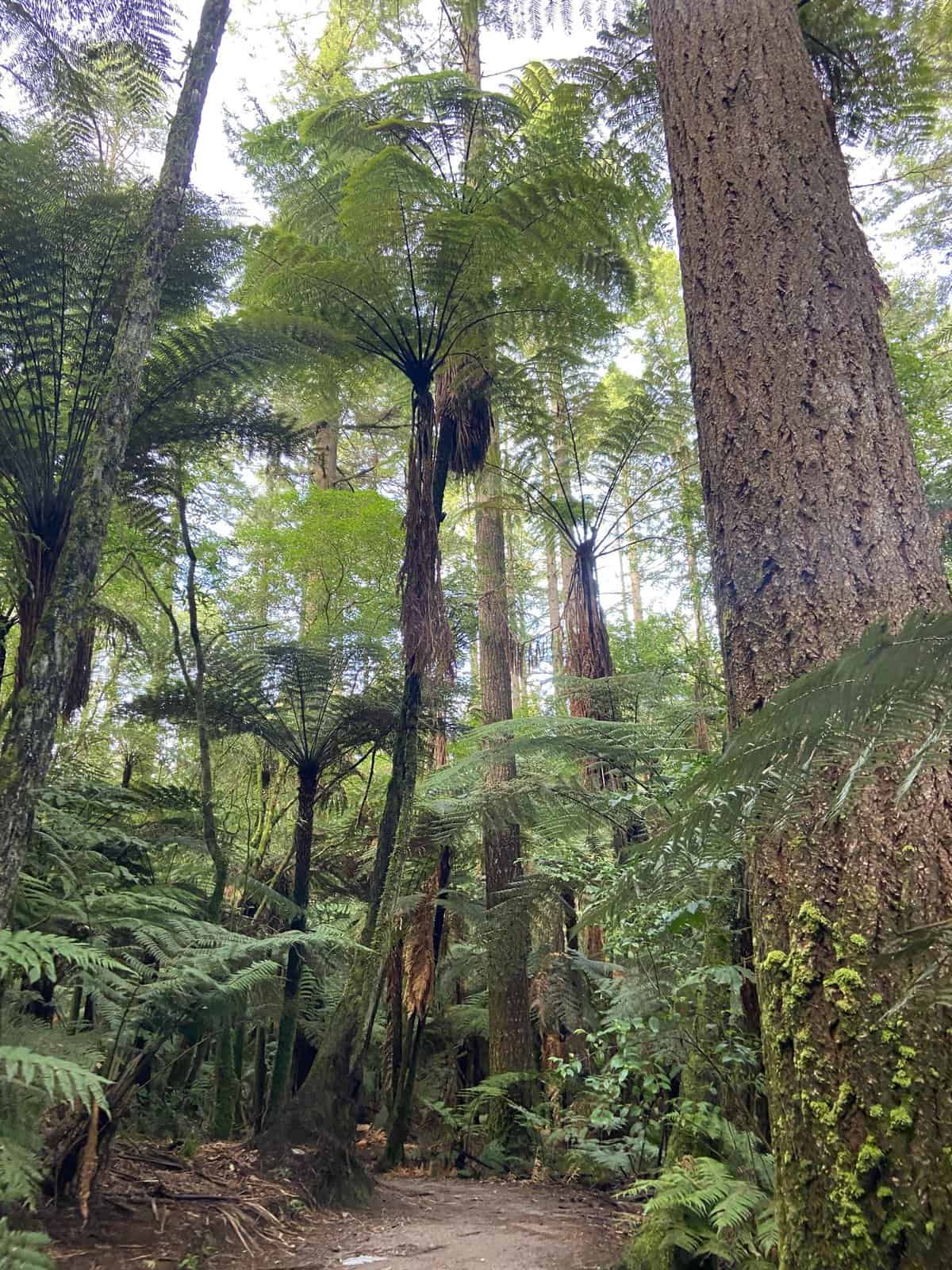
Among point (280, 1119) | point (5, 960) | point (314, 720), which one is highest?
point (314, 720)

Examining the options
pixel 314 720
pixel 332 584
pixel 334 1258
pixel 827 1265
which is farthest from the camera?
pixel 332 584

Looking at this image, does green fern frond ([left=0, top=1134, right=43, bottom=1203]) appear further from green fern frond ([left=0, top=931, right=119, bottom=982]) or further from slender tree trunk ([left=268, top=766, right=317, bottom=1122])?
slender tree trunk ([left=268, top=766, right=317, bottom=1122])

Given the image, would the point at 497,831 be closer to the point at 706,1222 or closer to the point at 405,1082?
the point at 405,1082

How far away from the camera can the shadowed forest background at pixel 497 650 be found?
1.28 metres

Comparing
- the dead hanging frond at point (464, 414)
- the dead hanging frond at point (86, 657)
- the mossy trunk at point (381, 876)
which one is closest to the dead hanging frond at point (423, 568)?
the mossy trunk at point (381, 876)

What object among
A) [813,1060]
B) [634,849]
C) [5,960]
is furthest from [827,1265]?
[5,960]

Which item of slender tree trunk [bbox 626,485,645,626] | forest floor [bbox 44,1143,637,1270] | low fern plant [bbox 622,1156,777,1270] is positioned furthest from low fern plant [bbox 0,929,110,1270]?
slender tree trunk [bbox 626,485,645,626]

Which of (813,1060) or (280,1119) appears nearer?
(813,1060)

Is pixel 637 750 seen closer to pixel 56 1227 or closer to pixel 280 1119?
pixel 280 1119

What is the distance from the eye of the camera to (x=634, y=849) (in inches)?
46.7

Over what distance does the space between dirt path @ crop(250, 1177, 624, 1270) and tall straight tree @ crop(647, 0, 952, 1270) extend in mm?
1855

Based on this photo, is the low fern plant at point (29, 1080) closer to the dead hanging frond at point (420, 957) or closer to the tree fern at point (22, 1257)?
the tree fern at point (22, 1257)

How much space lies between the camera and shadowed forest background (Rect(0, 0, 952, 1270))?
1.28m

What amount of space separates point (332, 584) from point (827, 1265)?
18.5ft
